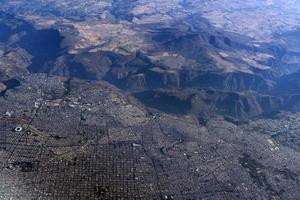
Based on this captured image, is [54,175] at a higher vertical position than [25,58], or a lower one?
higher

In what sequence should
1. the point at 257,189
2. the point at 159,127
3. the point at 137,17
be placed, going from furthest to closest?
1. the point at 137,17
2. the point at 159,127
3. the point at 257,189

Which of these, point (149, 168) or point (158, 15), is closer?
point (149, 168)

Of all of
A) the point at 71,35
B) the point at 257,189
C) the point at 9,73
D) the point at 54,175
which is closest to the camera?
the point at 54,175

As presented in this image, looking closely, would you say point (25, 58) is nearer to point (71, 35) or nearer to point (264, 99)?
point (71, 35)

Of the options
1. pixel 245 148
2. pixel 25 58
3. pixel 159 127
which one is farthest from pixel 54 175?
pixel 25 58

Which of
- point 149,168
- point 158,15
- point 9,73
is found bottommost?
point 158,15

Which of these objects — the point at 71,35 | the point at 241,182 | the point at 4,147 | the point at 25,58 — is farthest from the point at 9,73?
the point at 241,182
